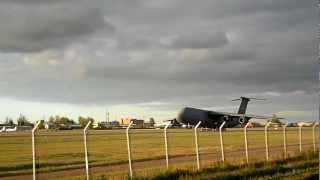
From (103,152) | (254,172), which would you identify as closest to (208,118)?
(103,152)

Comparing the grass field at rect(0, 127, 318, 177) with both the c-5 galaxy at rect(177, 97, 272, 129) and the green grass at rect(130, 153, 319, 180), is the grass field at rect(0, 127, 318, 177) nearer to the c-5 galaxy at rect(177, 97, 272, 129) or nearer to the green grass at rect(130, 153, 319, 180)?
the green grass at rect(130, 153, 319, 180)

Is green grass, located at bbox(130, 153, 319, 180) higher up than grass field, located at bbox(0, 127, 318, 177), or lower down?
higher up

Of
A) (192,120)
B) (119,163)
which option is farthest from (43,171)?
(192,120)

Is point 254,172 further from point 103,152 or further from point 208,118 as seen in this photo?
point 208,118

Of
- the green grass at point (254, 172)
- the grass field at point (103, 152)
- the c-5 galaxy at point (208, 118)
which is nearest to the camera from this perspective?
the green grass at point (254, 172)

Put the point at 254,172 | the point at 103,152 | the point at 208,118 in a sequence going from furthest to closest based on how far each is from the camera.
Result: the point at 208,118
the point at 103,152
the point at 254,172

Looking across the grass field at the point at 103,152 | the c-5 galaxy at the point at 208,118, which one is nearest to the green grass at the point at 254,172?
the grass field at the point at 103,152

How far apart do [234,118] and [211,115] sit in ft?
20.7

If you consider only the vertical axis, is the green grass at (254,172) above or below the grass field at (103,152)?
above

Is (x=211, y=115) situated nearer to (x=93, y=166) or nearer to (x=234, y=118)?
(x=234, y=118)

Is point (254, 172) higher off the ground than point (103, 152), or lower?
higher

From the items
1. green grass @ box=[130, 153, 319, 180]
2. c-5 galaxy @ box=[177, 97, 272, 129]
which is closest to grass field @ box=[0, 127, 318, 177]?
green grass @ box=[130, 153, 319, 180]

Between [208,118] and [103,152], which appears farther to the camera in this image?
[208,118]

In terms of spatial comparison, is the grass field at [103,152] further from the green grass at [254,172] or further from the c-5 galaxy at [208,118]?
the c-5 galaxy at [208,118]
